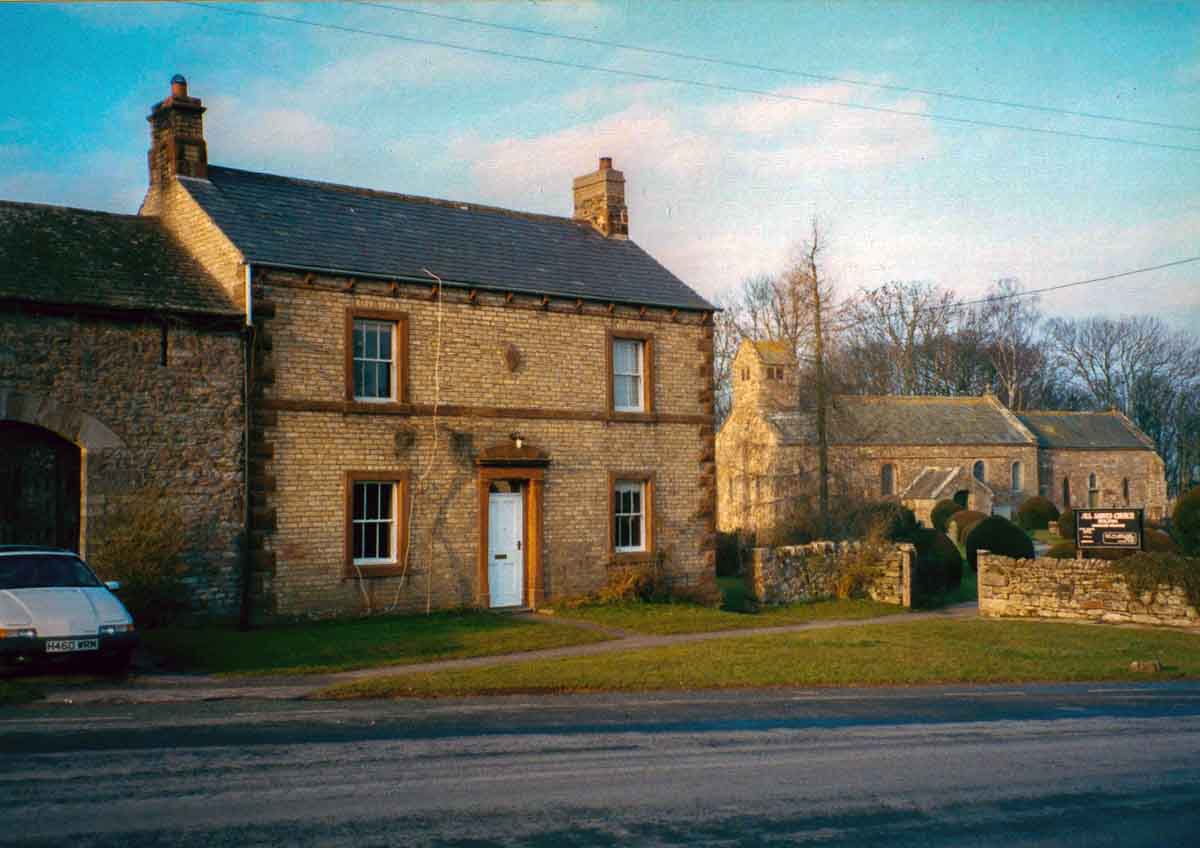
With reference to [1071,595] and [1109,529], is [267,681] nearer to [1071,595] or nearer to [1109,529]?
[1071,595]

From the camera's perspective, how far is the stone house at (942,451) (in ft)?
187

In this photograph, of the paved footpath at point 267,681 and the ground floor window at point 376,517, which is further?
the ground floor window at point 376,517

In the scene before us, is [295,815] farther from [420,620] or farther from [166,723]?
[420,620]

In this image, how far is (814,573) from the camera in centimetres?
2895

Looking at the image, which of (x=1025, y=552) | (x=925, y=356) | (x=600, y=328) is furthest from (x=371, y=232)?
(x=925, y=356)

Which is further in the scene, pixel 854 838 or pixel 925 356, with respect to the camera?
pixel 925 356

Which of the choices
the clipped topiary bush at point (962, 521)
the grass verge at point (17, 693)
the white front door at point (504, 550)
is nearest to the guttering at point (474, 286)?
the white front door at point (504, 550)

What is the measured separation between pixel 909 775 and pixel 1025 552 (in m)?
28.3

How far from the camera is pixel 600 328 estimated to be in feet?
83.3

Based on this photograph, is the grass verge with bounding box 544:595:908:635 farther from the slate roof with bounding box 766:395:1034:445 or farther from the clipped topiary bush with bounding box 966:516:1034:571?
the slate roof with bounding box 766:395:1034:445

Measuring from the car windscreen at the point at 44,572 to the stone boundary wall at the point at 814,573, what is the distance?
16.6m

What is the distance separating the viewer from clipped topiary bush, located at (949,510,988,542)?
52.6 meters

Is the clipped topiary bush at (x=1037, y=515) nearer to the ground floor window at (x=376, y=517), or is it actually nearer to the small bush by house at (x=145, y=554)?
the ground floor window at (x=376, y=517)

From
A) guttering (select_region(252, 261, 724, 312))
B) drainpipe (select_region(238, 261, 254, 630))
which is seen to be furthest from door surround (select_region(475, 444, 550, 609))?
drainpipe (select_region(238, 261, 254, 630))
